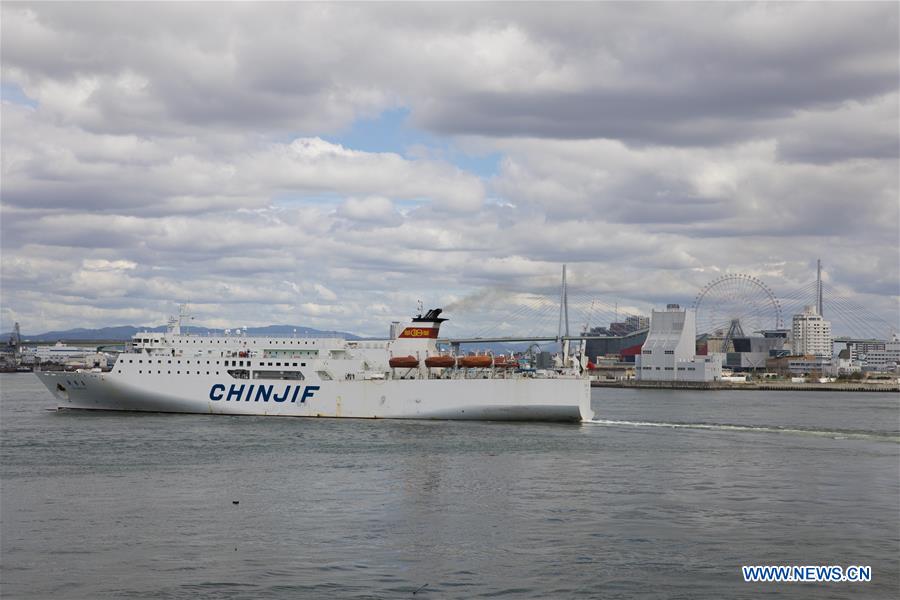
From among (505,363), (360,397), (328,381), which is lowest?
(360,397)

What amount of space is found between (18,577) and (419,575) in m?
7.64

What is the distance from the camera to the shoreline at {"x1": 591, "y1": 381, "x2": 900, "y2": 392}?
12681 cm

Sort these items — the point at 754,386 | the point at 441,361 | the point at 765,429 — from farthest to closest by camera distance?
the point at 754,386
the point at 441,361
the point at 765,429

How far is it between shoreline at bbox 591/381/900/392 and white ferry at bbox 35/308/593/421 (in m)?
79.3

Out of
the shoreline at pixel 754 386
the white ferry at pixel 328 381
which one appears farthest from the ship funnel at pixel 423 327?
the shoreline at pixel 754 386

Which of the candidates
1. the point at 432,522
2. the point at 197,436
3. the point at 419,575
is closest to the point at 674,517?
the point at 432,522

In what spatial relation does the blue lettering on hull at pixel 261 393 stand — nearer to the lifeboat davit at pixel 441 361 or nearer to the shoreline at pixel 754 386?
the lifeboat davit at pixel 441 361

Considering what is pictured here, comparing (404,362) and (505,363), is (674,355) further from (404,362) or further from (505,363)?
(404,362)

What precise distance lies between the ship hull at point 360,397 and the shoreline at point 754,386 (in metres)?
81.2

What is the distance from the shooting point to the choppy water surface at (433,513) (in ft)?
60.8

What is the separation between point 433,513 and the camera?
977 inches

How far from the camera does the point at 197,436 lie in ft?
134

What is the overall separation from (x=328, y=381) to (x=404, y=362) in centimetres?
402

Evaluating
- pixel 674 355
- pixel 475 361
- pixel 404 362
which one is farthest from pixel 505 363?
pixel 674 355
